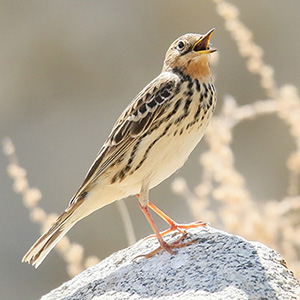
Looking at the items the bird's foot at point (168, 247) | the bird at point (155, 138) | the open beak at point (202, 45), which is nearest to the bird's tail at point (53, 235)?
the bird at point (155, 138)

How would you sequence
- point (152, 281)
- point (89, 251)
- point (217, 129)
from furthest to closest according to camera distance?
point (89, 251) → point (217, 129) → point (152, 281)

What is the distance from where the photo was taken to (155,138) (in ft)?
17.6

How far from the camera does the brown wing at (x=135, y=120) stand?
5.45 metres

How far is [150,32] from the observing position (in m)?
11.3

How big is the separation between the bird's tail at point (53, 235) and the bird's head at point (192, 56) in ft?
3.29

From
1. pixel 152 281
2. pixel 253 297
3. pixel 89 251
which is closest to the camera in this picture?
pixel 253 297

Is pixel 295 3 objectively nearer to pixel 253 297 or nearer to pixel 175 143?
pixel 175 143

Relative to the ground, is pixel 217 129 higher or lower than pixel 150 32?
lower

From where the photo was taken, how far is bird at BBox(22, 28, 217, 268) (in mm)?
5352

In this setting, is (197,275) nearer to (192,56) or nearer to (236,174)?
(192,56)

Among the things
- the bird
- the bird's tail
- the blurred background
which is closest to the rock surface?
the bird

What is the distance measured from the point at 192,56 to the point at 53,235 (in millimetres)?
1334

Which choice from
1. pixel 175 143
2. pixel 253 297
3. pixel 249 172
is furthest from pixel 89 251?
pixel 253 297

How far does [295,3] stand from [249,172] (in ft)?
7.86
